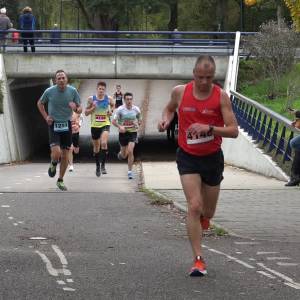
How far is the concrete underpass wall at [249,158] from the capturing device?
17717 mm

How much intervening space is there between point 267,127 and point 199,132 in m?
13.2

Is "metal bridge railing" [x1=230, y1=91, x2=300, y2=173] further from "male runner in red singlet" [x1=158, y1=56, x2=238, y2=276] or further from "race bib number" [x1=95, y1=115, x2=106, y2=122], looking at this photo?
"male runner in red singlet" [x1=158, y1=56, x2=238, y2=276]

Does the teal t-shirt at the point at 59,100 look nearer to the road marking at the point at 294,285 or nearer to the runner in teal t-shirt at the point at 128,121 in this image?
the runner in teal t-shirt at the point at 128,121

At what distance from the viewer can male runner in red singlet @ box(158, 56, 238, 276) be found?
22.7 ft

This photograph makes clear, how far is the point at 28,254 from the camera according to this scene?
7574 millimetres

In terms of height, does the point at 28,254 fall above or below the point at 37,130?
above

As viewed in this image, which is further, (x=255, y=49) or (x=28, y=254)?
(x=255, y=49)

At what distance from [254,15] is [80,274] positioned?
62456 millimetres

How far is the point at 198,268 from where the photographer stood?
22.0 ft

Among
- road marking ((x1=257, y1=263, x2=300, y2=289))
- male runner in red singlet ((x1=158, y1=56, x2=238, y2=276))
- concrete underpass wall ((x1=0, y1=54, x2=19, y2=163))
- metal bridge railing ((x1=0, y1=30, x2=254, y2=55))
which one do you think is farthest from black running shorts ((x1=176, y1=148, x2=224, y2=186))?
metal bridge railing ((x1=0, y1=30, x2=254, y2=55))

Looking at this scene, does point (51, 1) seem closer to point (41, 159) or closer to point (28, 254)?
point (41, 159)

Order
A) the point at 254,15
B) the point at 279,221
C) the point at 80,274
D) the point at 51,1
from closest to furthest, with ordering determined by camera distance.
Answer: the point at 80,274 < the point at 279,221 < the point at 51,1 < the point at 254,15

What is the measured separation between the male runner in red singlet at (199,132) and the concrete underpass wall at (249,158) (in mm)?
9830

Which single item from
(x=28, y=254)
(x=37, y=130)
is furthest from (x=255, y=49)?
(x=28, y=254)
